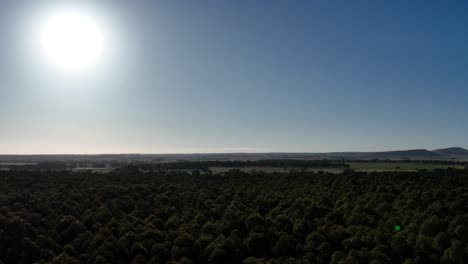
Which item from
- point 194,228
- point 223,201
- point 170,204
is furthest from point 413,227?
point 170,204

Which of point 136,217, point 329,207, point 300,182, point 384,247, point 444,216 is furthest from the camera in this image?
point 300,182

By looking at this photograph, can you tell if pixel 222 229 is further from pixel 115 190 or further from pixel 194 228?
pixel 115 190

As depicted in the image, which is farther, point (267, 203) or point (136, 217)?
point (267, 203)

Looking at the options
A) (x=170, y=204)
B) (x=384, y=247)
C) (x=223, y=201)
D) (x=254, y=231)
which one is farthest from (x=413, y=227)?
(x=170, y=204)

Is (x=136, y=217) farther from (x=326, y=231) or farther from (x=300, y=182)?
(x=300, y=182)

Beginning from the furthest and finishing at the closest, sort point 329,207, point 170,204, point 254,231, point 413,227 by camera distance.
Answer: point 170,204 → point 329,207 → point 254,231 → point 413,227

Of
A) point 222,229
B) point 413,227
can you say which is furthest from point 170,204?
point 413,227

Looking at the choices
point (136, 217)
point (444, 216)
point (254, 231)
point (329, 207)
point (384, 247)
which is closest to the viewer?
point (384, 247)

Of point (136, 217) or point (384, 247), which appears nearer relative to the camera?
point (384, 247)

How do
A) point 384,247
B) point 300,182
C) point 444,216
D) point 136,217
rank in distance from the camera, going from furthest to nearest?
1. point 300,182
2. point 136,217
3. point 444,216
4. point 384,247
